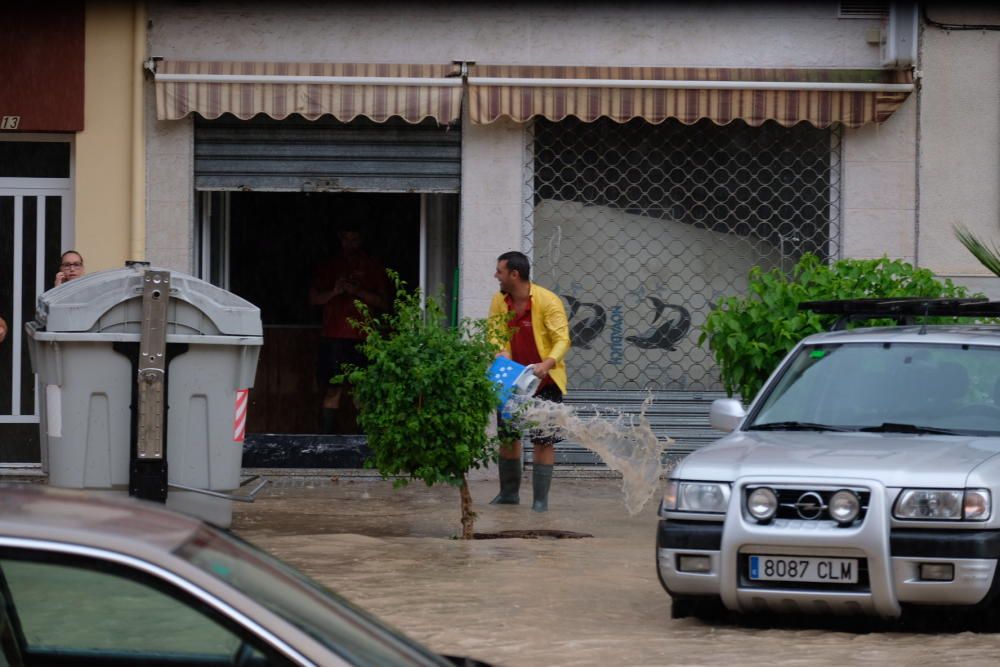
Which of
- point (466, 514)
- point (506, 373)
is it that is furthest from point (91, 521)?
point (506, 373)

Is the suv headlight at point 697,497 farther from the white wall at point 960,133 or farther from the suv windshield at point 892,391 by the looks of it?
the white wall at point 960,133

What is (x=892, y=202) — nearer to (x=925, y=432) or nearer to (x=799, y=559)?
(x=925, y=432)

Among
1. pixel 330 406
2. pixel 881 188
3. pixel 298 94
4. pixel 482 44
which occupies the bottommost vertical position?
pixel 330 406

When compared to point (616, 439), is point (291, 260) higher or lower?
higher

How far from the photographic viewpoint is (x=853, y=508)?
7109mm

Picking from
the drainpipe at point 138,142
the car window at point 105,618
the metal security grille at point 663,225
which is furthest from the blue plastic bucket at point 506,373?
the car window at point 105,618

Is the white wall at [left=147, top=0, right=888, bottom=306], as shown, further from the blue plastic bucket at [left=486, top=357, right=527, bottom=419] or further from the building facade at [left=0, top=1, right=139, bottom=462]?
the blue plastic bucket at [left=486, top=357, right=527, bottom=419]

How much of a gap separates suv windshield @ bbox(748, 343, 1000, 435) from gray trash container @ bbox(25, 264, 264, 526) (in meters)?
3.30

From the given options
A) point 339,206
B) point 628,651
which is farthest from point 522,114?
point 628,651

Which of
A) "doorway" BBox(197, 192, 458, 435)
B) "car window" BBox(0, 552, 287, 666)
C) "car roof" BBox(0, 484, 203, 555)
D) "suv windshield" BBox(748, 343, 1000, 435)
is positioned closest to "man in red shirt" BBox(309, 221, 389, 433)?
"doorway" BBox(197, 192, 458, 435)

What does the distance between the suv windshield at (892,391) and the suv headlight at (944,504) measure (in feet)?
2.96

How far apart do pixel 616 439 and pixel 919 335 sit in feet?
15.8

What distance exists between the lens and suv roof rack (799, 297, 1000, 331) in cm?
845

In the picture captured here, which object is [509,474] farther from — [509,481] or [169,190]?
[169,190]
